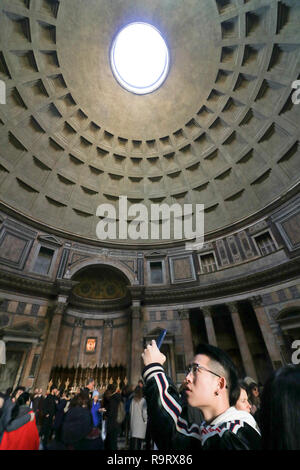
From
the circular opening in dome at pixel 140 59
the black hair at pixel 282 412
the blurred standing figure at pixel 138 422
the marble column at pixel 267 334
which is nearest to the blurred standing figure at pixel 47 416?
the blurred standing figure at pixel 138 422

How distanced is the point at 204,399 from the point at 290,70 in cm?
1967

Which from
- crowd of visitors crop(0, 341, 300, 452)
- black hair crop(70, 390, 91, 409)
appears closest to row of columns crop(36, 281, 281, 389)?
black hair crop(70, 390, 91, 409)

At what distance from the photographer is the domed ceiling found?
13.7m

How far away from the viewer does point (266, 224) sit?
49.2ft

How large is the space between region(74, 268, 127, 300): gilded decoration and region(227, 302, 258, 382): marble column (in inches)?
342

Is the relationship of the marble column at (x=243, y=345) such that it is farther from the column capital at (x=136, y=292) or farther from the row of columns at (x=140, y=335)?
the column capital at (x=136, y=292)

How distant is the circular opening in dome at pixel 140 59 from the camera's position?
56.8ft

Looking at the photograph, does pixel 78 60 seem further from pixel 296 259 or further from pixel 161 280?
pixel 296 259

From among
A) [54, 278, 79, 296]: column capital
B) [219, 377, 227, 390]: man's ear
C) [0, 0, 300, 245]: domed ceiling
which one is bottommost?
[219, 377, 227, 390]: man's ear

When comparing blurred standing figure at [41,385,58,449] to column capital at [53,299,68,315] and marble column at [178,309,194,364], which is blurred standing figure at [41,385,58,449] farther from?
marble column at [178,309,194,364]

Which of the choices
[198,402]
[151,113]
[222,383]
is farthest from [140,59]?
[198,402]

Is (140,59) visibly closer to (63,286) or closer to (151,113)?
(151,113)

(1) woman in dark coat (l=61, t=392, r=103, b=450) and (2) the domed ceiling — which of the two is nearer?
(1) woman in dark coat (l=61, t=392, r=103, b=450)

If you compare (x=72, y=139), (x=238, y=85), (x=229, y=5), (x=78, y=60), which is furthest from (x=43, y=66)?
(x=238, y=85)
